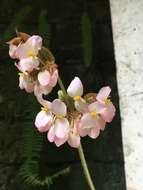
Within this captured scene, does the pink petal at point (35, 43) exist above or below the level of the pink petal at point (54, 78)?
above

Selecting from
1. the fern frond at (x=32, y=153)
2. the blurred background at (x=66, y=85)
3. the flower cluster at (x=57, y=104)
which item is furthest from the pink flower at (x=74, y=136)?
the blurred background at (x=66, y=85)

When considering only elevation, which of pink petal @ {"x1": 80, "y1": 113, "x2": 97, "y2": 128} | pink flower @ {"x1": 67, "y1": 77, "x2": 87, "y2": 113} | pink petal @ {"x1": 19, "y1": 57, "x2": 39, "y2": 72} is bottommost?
pink petal @ {"x1": 80, "y1": 113, "x2": 97, "y2": 128}

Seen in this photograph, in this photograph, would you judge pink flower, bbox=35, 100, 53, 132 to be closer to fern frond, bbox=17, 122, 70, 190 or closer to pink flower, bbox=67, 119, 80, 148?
pink flower, bbox=67, 119, 80, 148

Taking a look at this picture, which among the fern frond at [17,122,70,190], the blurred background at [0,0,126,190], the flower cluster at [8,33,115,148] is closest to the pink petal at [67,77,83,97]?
the flower cluster at [8,33,115,148]

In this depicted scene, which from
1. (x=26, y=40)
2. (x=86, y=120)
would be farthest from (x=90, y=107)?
(x=26, y=40)

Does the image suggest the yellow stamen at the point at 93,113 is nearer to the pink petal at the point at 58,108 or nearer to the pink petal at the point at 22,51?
the pink petal at the point at 58,108

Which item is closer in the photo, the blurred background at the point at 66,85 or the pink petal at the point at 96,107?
the pink petal at the point at 96,107

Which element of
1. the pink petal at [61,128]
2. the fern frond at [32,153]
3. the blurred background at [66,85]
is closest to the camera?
the pink petal at [61,128]
